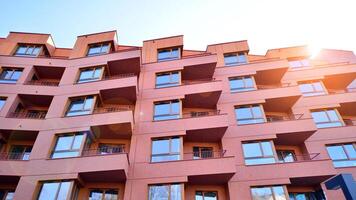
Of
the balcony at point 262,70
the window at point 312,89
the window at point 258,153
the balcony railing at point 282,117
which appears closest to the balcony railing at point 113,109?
the balcony at point 262,70

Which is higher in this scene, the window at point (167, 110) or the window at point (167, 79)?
the window at point (167, 79)

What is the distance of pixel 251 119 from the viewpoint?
16.8 metres

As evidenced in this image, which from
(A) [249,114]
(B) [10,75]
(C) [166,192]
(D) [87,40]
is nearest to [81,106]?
(B) [10,75]

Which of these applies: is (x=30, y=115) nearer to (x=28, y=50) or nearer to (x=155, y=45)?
(x=28, y=50)

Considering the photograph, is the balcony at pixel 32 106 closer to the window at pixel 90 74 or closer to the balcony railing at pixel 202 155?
the window at pixel 90 74

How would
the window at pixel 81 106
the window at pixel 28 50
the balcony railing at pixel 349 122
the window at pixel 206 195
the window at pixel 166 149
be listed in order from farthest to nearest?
the window at pixel 28 50 → the balcony railing at pixel 349 122 → the window at pixel 81 106 → the window at pixel 166 149 → the window at pixel 206 195

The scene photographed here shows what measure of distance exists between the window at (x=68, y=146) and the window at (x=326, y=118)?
1606 cm

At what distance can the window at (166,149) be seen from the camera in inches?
570

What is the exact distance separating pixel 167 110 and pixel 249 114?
5814 mm

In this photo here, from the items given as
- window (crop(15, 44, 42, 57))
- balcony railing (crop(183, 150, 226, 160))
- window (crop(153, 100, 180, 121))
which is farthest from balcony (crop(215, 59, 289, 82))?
window (crop(15, 44, 42, 57))

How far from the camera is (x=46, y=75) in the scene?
1962cm

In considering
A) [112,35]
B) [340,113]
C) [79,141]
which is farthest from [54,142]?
[340,113]

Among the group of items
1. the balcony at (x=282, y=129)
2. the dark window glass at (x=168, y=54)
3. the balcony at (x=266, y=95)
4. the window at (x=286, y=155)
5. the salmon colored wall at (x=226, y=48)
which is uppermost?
the salmon colored wall at (x=226, y=48)

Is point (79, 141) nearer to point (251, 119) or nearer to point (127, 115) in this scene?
point (127, 115)
